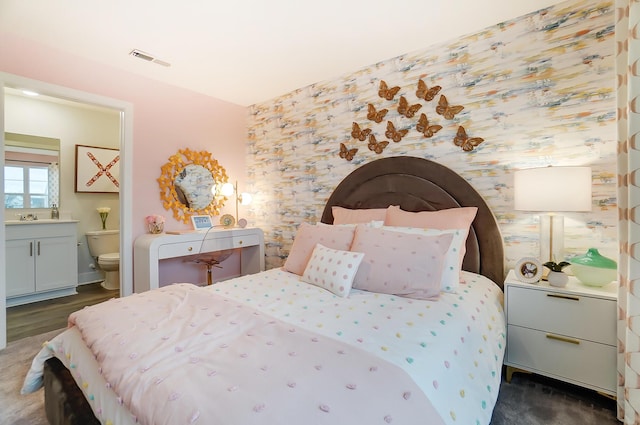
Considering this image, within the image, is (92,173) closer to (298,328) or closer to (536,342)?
(298,328)

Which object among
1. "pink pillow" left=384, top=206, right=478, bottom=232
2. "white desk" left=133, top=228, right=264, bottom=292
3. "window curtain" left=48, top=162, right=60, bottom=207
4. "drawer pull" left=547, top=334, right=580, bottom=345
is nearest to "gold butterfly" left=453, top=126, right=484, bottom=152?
"pink pillow" left=384, top=206, right=478, bottom=232

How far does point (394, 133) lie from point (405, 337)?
1867 mm

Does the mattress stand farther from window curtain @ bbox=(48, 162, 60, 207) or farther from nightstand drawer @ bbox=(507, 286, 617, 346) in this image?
window curtain @ bbox=(48, 162, 60, 207)

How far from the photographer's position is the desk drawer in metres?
2.84

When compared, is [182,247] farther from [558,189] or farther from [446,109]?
[558,189]

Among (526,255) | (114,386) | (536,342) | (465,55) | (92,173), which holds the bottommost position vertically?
(536,342)

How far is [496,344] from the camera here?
5.13 ft

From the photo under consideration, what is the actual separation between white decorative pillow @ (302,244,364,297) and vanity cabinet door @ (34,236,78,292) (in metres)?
3.32

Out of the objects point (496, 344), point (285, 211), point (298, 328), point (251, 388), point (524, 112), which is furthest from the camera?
point (285, 211)

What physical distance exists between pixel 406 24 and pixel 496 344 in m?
2.09

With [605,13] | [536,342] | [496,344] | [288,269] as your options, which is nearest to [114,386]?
[288,269]

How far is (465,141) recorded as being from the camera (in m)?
2.27

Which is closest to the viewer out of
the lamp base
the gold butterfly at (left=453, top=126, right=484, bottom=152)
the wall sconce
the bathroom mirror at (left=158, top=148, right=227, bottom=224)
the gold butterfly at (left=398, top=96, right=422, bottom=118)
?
the lamp base

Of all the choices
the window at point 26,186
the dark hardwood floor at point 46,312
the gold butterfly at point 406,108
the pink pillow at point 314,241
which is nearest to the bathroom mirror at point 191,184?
the dark hardwood floor at point 46,312
